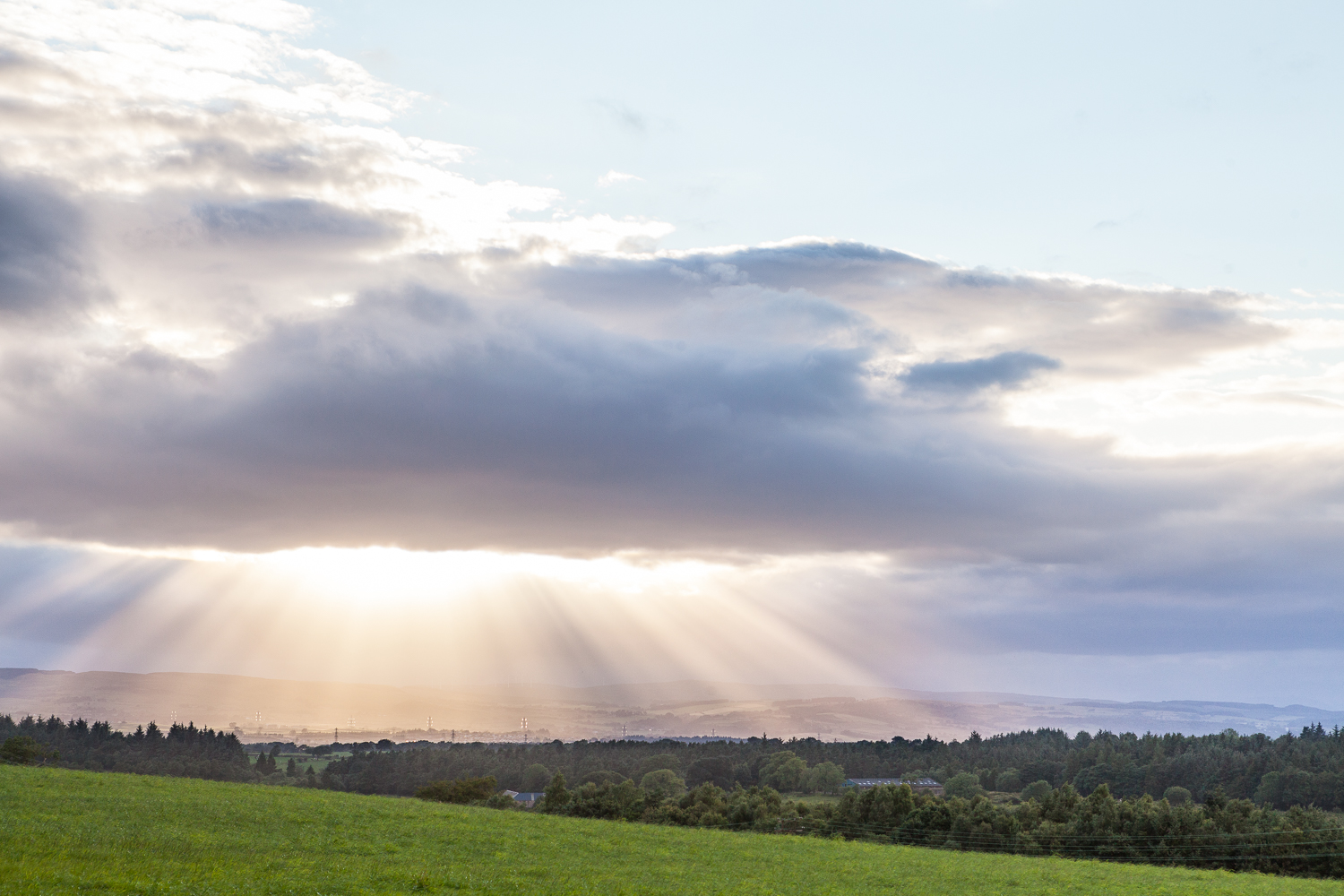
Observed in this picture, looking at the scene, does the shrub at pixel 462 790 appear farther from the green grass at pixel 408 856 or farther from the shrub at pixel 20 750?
the green grass at pixel 408 856

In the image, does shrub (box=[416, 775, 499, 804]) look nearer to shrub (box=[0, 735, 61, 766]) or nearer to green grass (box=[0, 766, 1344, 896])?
A: shrub (box=[0, 735, 61, 766])

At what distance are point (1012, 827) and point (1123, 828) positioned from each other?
11.4 m

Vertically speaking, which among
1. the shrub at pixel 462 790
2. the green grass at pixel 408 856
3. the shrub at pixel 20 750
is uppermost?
the green grass at pixel 408 856

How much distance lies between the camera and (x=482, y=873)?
1715 inches

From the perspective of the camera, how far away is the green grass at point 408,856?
34.3 m

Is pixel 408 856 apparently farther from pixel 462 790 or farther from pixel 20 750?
pixel 462 790

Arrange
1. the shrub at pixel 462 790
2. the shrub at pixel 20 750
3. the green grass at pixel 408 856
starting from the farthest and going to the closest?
1. the shrub at pixel 462 790
2. the shrub at pixel 20 750
3. the green grass at pixel 408 856

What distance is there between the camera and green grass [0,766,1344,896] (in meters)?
34.3

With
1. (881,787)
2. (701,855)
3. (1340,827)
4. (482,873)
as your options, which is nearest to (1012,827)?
A: (881,787)

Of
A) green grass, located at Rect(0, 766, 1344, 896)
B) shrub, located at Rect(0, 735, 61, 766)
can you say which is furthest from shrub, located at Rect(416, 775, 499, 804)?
green grass, located at Rect(0, 766, 1344, 896)

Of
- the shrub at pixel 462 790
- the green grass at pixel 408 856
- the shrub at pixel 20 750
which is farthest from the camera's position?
the shrub at pixel 462 790

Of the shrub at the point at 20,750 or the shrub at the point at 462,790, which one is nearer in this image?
the shrub at the point at 20,750

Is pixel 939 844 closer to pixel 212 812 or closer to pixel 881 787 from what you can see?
pixel 881 787

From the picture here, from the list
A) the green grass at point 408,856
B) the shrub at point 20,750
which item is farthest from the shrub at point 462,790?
the green grass at point 408,856
